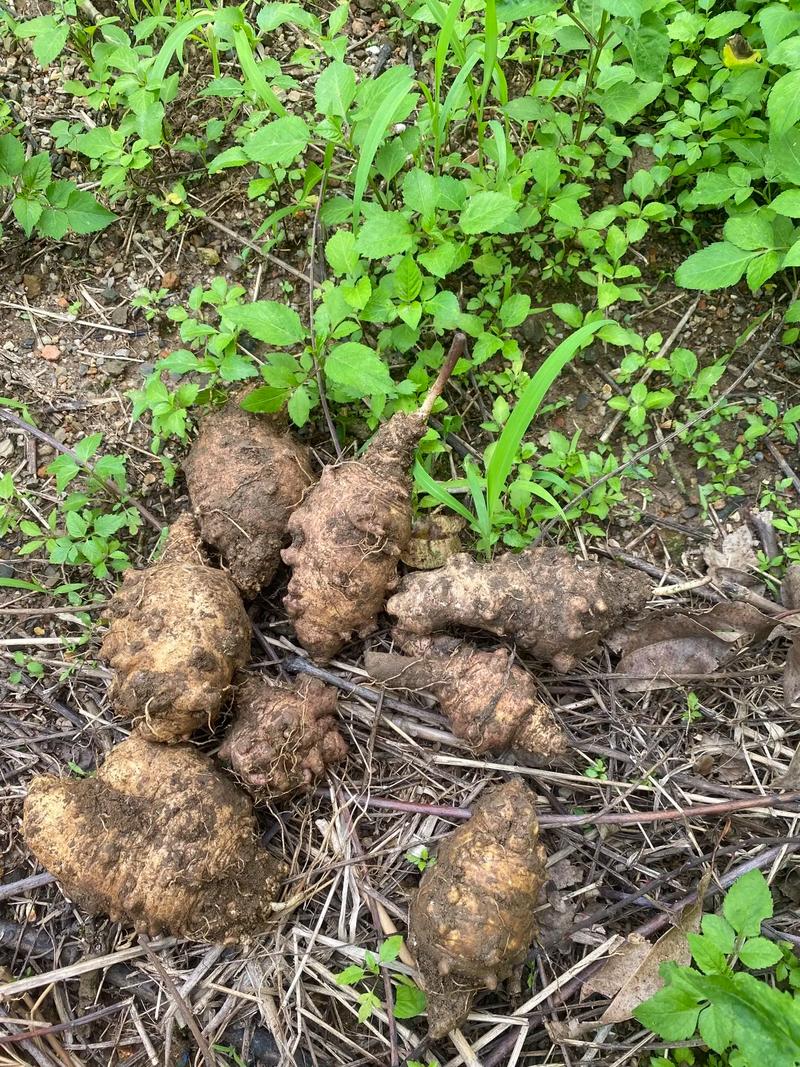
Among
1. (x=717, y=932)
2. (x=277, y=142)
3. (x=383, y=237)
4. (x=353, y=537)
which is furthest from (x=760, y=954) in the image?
(x=277, y=142)

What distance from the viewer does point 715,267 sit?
2.50 meters

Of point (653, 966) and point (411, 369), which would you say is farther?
point (411, 369)

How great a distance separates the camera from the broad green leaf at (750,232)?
248 cm

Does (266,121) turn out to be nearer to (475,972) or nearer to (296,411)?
(296,411)

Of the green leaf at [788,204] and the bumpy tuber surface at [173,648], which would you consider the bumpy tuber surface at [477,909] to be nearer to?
the bumpy tuber surface at [173,648]

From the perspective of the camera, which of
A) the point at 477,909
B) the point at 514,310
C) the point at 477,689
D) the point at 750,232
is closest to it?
the point at 477,909

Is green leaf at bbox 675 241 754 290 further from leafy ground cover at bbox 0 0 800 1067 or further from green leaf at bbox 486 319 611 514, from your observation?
green leaf at bbox 486 319 611 514

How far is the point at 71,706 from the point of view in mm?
2654

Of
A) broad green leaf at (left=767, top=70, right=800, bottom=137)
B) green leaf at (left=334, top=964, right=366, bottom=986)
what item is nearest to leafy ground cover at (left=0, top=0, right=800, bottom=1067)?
broad green leaf at (left=767, top=70, right=800, bottom=137)

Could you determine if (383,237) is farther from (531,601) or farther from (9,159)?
(9,159)

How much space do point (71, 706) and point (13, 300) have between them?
167cm

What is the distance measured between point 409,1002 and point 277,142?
9.14 feet

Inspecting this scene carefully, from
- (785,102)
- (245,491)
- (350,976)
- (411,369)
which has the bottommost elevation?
(350,976)

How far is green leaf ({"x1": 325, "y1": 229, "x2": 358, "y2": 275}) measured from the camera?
2449 mm
